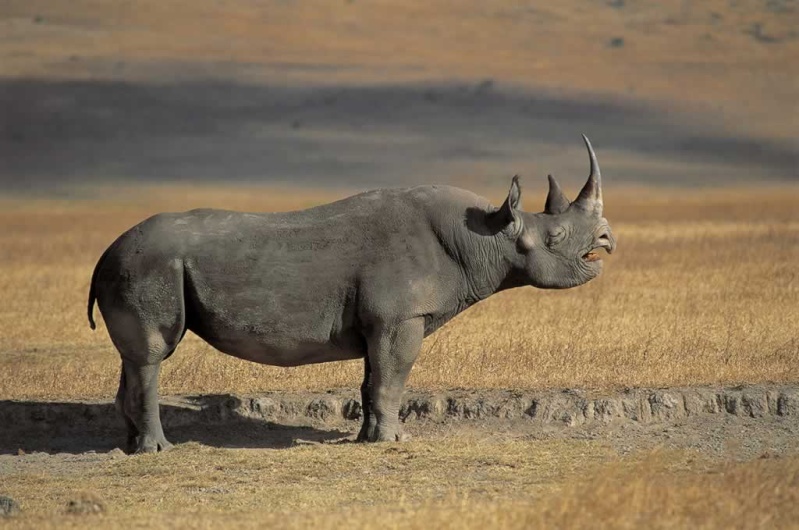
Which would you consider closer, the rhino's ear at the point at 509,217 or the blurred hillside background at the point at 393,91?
the rhino's ear at the point at 509,217

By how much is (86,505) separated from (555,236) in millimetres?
4860

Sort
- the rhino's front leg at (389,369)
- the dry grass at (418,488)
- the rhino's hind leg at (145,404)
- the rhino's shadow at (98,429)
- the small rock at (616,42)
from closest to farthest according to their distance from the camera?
the dry grass at (418,488)
the rhino's front leg at (389,369)
the rhino's hind leg at (145,404)
the rhino's shadow at (98,429)
the small rock at (616,42)

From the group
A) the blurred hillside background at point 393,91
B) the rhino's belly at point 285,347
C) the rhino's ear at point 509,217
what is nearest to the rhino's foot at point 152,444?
the rhino's belly at point 285,347

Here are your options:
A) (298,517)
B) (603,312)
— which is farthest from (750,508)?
(603,312)

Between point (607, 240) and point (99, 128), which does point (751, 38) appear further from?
point (607, 240)

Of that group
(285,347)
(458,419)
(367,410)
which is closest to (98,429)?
(285,347)

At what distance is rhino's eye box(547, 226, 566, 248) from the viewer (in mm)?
13141

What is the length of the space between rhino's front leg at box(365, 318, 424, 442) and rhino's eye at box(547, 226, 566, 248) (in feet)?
4.28

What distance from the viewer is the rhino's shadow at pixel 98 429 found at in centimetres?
1377

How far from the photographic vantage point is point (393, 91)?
81188 mm

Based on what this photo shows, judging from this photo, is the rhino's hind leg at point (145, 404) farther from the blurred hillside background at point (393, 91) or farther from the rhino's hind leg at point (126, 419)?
the blurred hillside background at point (393, 91)

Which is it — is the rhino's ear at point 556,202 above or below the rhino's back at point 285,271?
above

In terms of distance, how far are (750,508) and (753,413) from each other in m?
4.02

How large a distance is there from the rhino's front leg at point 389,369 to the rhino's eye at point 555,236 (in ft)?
4.28
